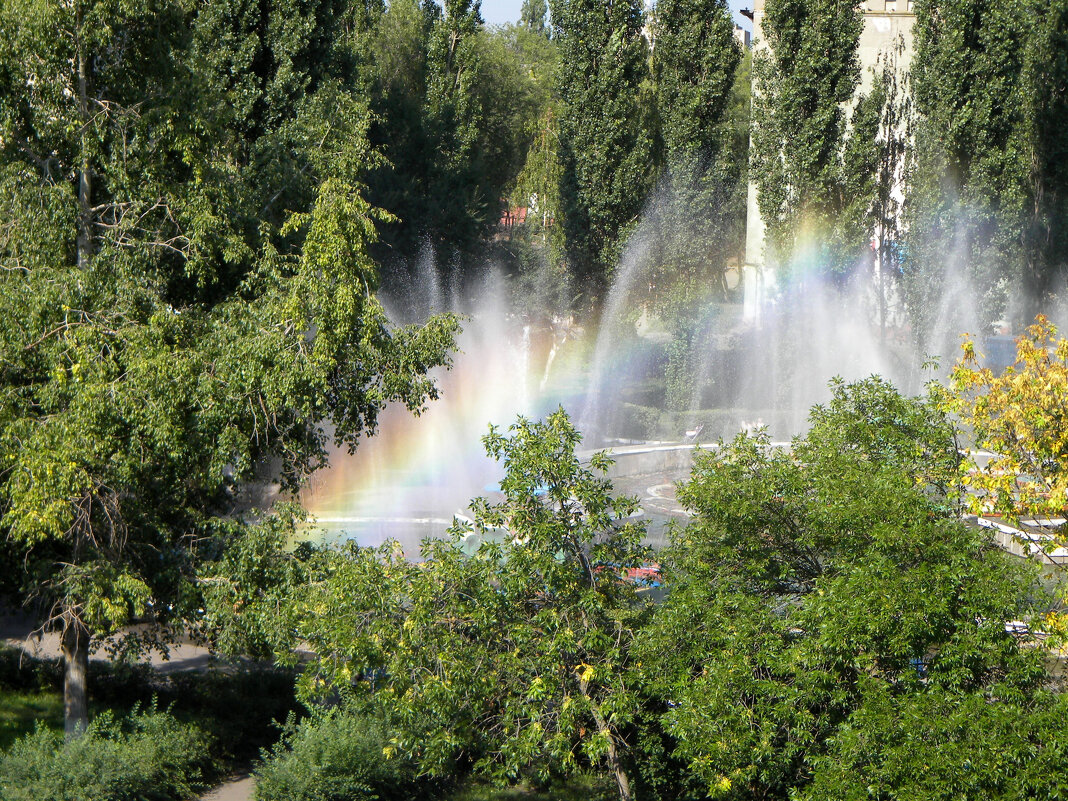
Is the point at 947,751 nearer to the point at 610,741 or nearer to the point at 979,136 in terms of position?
the point at 610,741

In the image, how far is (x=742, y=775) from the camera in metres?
6.98

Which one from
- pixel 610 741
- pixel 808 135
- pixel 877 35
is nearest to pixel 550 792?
pixel 610 741

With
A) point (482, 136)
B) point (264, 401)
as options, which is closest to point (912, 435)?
point (264, 401)

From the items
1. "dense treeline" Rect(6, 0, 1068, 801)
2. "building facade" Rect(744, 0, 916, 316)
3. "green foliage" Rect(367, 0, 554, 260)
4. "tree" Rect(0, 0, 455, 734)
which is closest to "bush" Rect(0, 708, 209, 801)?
"dense treeline" Rect(6, 0, 1068, 801)

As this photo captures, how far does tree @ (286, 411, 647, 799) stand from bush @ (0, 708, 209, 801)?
2.27 m

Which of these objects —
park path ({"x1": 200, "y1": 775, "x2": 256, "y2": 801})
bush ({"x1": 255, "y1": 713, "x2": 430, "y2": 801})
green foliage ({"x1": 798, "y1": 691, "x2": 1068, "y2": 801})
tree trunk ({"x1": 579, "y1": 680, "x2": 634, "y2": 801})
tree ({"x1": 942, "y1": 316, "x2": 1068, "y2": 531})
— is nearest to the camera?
green foliage ({"x1": 798, "y1": 691, "x2": 1068, "y2": 801})

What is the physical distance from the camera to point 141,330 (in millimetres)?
8695

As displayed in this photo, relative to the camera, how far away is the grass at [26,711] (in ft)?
37.0

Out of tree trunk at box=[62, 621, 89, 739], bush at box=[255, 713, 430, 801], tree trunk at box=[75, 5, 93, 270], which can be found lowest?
bush at box=[255, 713, 430, 801]

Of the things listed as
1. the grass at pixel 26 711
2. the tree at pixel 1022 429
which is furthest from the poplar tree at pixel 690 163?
the tree at pixel 1022 429

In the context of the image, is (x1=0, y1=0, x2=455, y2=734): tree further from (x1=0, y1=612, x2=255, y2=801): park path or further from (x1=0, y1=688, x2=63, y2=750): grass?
(x1=0, y1=612, x2=255, y2=801): park path

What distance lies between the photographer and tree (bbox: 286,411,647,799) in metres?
7.61

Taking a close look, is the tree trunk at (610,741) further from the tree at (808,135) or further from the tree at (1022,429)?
the tree at (808,135)

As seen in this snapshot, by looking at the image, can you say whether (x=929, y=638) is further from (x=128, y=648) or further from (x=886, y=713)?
(x=128, y=648)
